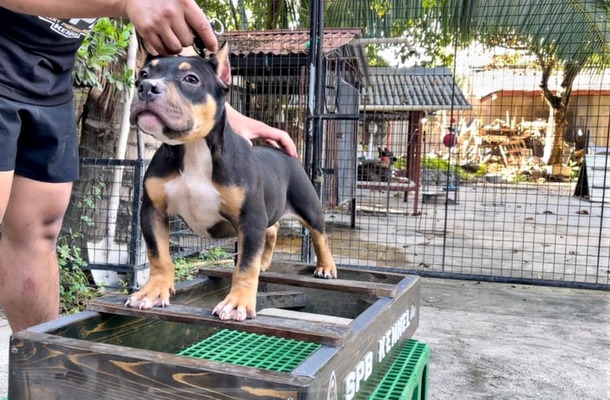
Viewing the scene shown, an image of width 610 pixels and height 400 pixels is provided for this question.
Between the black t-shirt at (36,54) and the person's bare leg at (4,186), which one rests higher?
the black t-shirt at (36,54)

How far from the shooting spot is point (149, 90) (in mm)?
1121

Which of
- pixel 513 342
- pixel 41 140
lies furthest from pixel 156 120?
pixel 513 342

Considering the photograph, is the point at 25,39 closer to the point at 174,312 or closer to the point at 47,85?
the point at 47,85

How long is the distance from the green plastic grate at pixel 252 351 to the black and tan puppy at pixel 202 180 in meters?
0.37

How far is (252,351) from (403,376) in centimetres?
52

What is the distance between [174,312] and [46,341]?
0.95 ft

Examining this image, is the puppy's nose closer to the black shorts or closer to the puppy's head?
the puppy's head

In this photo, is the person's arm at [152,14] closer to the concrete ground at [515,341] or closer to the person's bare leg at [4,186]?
the person's bare leg at [4,186]

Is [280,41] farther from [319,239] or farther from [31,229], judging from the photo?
[31,229]

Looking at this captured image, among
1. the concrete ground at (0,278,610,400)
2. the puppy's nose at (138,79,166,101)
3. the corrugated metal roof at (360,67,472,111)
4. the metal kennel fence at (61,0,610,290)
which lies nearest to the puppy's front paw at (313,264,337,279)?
the concrete ground at (0,278,610,400)

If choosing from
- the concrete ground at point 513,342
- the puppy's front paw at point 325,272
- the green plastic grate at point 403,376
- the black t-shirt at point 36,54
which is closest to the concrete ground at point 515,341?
the concrete ground at point 513,342

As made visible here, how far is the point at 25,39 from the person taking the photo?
5.18ft

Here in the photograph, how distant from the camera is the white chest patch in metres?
1.34

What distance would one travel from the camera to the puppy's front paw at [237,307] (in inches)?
50.6
